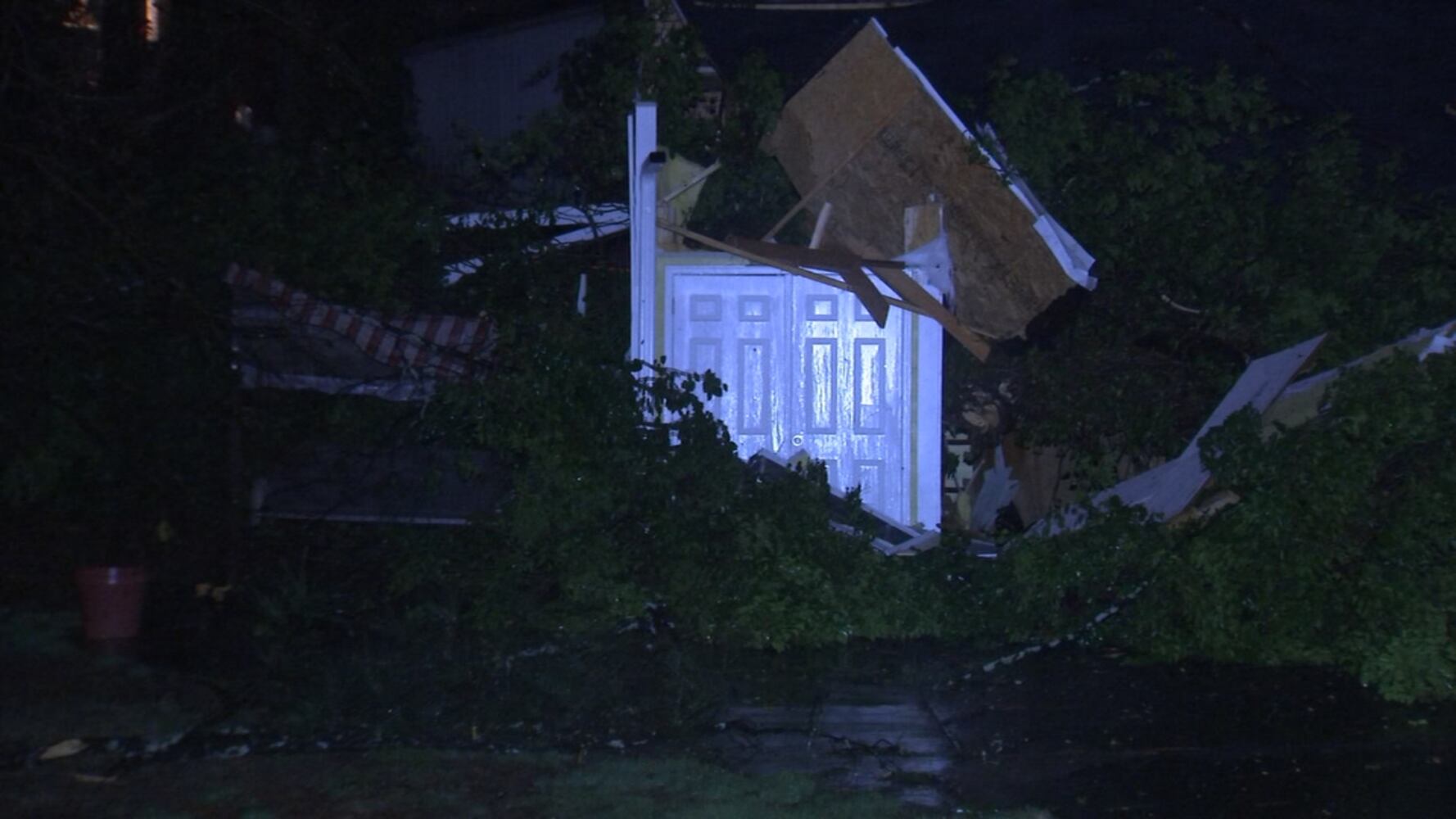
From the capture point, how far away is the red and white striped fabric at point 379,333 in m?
8.85

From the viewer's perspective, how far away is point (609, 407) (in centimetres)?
799

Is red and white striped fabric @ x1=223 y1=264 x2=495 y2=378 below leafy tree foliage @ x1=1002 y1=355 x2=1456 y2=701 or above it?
above

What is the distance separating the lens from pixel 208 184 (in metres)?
9.02

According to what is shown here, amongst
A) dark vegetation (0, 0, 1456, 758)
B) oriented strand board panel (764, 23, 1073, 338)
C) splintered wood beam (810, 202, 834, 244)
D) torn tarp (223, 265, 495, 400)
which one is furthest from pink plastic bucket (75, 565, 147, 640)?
oriented strand board panel (764, 23, 1073, 338)

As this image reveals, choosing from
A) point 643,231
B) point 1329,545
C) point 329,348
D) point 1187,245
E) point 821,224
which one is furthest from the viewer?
point 1187,245

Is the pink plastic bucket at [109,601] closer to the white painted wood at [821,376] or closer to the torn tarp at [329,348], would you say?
the torn tarp at [329,348]

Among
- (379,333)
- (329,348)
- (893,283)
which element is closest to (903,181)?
(893,283)

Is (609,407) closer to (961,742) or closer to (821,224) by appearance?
(821,224)

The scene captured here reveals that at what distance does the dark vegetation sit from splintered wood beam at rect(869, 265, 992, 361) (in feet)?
1.69

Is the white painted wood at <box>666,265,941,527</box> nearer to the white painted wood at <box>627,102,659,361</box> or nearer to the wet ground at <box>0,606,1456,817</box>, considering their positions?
the white painted wood at <box>627,102,659,361</box>

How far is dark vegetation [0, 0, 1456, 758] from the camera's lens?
6.95 m

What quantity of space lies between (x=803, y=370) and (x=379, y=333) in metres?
2.78

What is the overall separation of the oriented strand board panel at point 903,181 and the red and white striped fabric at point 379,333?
99.4 inches

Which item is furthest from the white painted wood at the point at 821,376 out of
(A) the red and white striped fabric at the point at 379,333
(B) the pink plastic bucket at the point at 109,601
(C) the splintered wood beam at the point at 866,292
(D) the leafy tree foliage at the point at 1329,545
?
(B) the pink plastic bucket at the point at 109,601
